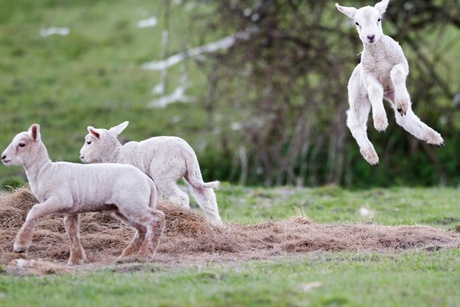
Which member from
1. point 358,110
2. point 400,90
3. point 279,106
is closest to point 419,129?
point 358,110

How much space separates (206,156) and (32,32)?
12.3 meters

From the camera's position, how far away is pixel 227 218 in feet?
41.3

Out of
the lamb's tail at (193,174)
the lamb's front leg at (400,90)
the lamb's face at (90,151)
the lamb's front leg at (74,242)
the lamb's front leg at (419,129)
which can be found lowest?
the lamb's front leg at (74,242)

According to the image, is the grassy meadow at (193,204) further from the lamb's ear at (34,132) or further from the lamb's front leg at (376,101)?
the lamb's ear at (34,132)

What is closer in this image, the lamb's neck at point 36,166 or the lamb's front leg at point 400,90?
the lamb's neck at point 36,166

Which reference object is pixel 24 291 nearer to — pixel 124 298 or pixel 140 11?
pixel 124 298

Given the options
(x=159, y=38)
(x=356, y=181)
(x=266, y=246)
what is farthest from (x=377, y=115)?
(x=159, y=38)

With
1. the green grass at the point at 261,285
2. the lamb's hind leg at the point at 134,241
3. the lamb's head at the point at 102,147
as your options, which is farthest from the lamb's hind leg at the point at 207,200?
the green grass at the point at 261,285

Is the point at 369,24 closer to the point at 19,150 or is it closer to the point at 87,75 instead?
the point at 19,150

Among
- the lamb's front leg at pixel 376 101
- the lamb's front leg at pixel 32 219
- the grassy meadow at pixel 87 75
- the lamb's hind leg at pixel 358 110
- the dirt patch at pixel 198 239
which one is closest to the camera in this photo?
the lamb's front leg at pixel 32 219

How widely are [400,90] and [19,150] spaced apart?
395 centimetres

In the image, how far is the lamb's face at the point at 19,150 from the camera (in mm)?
8500

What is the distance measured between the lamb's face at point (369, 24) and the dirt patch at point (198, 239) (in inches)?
88.5

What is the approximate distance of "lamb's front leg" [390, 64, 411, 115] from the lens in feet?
29.2
